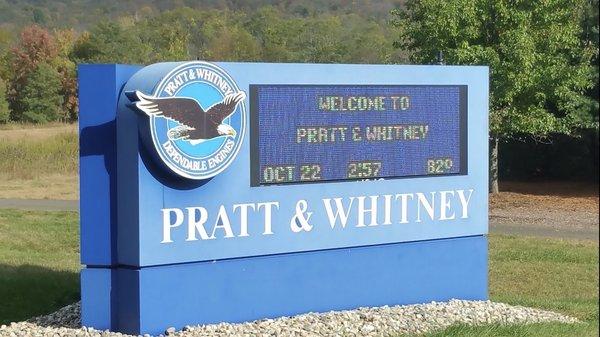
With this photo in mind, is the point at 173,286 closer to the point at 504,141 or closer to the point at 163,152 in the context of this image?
the point at 163,152

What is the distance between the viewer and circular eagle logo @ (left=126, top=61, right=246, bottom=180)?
902 cm

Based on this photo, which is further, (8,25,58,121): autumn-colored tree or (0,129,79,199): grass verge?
(8,25,58,121): autumn-colored tree

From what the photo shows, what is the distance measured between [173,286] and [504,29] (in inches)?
679

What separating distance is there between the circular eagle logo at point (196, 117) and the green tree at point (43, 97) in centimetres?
2060

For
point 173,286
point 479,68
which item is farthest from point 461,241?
point 173,286

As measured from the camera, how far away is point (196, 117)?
9297mm

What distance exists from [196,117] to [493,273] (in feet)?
24.2

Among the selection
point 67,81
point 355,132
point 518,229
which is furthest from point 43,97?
point 355,132

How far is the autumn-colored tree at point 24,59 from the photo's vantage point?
29.8m

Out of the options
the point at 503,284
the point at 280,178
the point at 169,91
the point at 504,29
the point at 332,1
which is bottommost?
the point at 503,284

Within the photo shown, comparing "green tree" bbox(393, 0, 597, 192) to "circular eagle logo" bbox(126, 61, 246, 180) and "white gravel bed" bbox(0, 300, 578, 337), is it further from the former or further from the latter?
"circular eagle logo" bbox(126, 61, 246, 180)

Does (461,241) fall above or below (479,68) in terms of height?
below

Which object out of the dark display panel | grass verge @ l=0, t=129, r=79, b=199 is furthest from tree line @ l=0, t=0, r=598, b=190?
the dark display panel

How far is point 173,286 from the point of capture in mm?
9273
